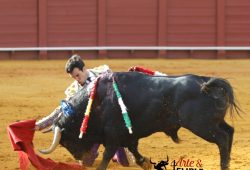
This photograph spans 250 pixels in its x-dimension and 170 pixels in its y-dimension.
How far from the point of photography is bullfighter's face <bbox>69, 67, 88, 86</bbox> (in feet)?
17.2

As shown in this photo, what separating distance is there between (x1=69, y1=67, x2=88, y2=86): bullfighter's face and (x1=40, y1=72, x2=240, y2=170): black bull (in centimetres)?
15

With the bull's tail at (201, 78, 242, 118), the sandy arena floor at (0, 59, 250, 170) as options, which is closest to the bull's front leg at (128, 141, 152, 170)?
the sandy arena floor at (0, 59, 250, 170)

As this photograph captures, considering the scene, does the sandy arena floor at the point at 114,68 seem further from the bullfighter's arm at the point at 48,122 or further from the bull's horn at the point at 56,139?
the bull's horn at the point at 56,139

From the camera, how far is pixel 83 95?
5.16 metres

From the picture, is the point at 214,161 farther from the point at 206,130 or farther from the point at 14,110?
the point at 14,110

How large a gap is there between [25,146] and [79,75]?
63 cm

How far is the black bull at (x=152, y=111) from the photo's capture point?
16.1 feet

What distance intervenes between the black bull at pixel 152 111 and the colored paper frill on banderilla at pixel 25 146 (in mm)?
219

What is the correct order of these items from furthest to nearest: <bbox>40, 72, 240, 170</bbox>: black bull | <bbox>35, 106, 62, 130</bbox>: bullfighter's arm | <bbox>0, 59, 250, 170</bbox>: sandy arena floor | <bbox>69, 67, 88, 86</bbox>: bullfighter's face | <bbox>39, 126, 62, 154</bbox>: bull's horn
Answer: <bbox>0, 59, 250, 170</bbox>: sandy arena floor < <bbox>35, 106, 62, 130</bbox>: bullfighter's arm < <bbox>69, 67, 88, 86</bbox>: bullfighter's face < <bbox>39, 126, 62, 154</bbox>: bull's horn < <bbox>40, 72, 240, 170</bbox>: black bull

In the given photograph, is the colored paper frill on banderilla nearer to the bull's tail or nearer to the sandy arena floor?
the sandy arena floor
